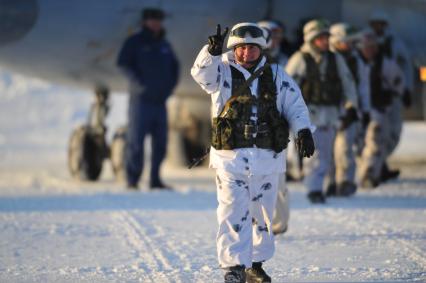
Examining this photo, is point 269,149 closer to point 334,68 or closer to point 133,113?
point 334,68

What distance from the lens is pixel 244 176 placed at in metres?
5.36

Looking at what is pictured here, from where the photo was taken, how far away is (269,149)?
5398mm

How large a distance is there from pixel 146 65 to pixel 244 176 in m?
5.79

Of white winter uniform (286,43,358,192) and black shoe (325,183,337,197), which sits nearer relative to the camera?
white winter uniform (286,43,358,192)

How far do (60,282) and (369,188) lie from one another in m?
6.40

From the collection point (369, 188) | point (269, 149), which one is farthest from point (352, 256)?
point (369, 188)

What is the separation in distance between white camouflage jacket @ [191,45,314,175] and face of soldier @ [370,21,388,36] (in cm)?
642

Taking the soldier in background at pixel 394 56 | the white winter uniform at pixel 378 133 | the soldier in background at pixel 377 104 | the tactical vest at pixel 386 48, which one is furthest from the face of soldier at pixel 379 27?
the white winter uniform at pixel 378 133

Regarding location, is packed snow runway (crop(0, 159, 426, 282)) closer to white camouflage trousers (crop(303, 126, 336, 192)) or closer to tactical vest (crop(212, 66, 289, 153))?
white camouflage trousers (crop(303, 126, 336, 192))

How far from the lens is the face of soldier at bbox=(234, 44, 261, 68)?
214 inches

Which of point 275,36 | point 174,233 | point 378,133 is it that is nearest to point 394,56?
point 378,133

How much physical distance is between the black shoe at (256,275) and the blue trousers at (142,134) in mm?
5727

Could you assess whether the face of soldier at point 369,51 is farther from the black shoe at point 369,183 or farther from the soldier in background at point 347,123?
the black shoe at point 369,183

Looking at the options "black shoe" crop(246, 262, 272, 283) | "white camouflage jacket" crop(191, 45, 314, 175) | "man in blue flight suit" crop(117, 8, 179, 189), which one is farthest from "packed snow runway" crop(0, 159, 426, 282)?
"white camouflage jacket" crop(191, 45, 314, 175)
